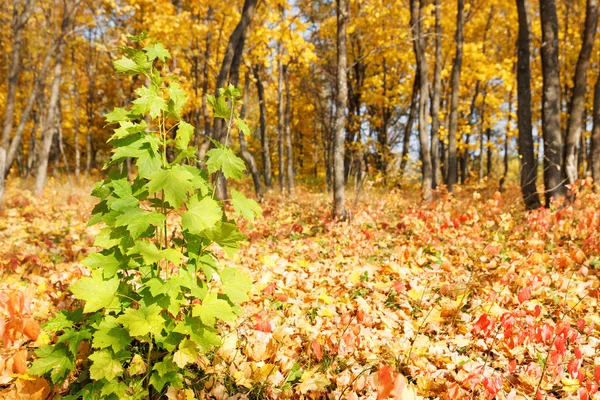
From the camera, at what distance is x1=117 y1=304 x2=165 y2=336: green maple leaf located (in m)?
1.64

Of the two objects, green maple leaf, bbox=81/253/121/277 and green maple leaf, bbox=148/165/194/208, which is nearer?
green maple leaf, bbox=148/165/194/208

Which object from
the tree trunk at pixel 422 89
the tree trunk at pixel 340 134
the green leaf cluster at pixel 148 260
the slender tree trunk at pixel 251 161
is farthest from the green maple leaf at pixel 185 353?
the tree trunk at pixel 422 89

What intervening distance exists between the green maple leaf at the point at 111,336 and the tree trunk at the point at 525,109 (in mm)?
7193

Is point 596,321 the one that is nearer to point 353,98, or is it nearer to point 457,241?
point 457,241

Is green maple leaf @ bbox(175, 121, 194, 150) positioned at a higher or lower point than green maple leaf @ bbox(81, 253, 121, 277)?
higher

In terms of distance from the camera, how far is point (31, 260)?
4.00 meters

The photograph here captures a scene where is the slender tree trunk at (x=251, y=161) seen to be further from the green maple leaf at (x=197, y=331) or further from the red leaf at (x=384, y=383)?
the red leaf at (x=384, y=383)

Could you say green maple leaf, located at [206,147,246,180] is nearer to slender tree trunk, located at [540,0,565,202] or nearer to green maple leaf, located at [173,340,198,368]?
green maple leaf, located at [173,340,198,368]

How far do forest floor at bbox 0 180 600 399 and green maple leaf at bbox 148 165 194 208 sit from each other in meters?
1.18

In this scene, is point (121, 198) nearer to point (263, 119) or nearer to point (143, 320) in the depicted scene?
point (143, 320)

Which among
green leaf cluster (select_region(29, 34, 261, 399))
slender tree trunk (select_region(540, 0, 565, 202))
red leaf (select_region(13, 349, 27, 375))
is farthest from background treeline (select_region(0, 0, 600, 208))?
red leaf (select_region(13, 349, 27, 375))

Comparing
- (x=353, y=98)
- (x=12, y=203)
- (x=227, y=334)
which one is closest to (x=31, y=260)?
(x=227, y=334)

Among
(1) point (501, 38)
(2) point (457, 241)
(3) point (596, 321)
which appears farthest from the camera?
(1) point (501, 38)

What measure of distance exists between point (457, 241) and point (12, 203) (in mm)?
9866
